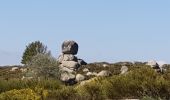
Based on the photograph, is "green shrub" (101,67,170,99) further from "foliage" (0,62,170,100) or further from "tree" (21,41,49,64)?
"tree" (21,41,49,64)

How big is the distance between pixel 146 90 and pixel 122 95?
1.16 m

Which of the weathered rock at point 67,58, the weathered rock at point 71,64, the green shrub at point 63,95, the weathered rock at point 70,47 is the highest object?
the weathered rock at point 70,47

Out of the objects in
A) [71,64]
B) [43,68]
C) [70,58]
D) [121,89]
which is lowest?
[121,89]

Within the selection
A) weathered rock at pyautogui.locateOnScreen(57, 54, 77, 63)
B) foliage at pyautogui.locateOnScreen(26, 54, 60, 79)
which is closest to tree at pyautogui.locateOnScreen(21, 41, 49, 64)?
weathered rock at pyautogui.locateOnScreen(57, 54, 77, 63)

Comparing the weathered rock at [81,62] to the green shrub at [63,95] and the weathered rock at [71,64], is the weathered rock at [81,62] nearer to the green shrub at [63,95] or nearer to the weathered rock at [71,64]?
the weathered rock at [71,64]

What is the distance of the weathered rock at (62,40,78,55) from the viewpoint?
97312mm

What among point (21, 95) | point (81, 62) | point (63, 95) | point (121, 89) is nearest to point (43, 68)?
point (121, 89)

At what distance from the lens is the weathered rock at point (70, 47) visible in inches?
3831

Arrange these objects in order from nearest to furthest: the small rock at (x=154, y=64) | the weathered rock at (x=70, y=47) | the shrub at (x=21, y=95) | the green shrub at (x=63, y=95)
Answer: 1. the shrub at (x=21, y=95)
2. the green shrub at (x=63, y=95)
3. the small rock at (x=154, y=64)
4. the weathered rock at (x=70, y=47)

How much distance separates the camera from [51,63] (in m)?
58.5

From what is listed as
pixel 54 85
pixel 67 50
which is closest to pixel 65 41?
pixel 67 50

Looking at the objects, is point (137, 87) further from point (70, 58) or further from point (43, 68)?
point (70, 58)

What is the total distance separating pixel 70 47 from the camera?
319 feet

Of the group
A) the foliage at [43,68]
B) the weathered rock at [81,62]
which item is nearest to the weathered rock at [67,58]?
the weathered rock at [81,62]
